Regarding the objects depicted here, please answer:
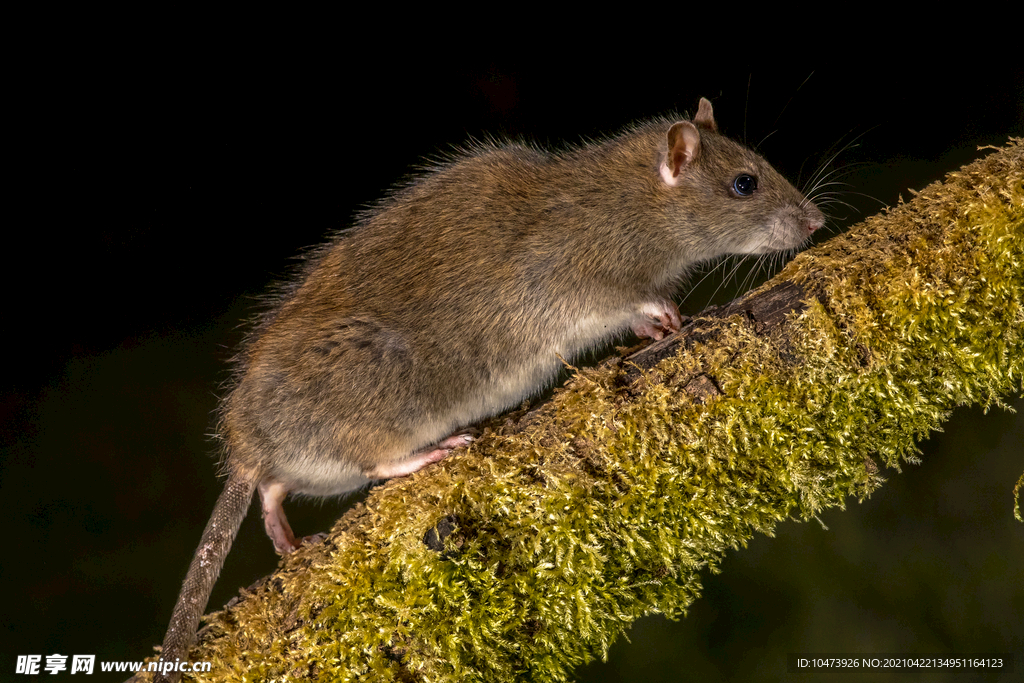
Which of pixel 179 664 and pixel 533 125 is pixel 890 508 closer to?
pixel 533 125

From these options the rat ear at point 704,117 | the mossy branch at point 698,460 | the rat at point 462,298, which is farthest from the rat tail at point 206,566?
the rat ear at point 704,117

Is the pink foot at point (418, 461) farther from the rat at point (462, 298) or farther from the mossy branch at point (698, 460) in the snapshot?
the mossy branch at point (698, 460)

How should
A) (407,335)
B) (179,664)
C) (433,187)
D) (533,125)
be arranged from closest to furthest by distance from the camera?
(179,664) → (407,335) → (433,187) → (533,125)

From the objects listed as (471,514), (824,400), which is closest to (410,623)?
(471,514)

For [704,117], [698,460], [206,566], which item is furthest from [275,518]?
[704,117]

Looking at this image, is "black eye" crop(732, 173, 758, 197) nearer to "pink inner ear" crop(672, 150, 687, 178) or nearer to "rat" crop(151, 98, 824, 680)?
"rat" crop(151, 98, 824, 680)

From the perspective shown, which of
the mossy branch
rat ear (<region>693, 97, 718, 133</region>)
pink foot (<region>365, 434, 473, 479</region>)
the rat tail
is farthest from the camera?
rat ear (<region>693, 97, 718, 133</region>)

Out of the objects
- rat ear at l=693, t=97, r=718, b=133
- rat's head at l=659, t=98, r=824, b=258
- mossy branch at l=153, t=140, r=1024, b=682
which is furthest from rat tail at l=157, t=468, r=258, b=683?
rat ear at l=693, t=97, r=718, b=133
